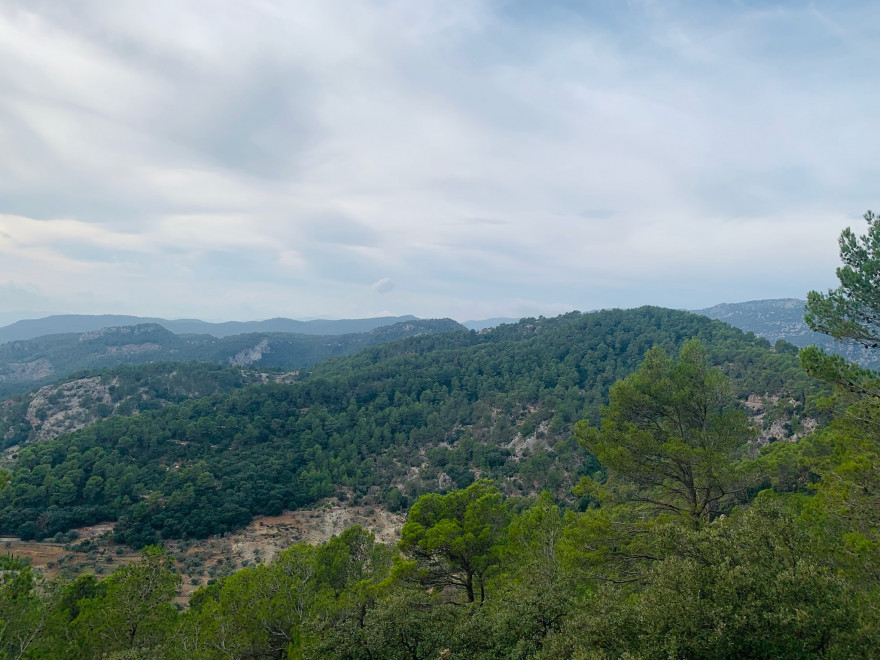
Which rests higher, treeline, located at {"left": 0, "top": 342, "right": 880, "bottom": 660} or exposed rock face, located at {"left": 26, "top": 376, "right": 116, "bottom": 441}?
treeline, located at {"left": 0, "top": 342, "right": 880, "bottom": 660}

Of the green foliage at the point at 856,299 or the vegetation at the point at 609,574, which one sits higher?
the green foliage at the point at 856,299

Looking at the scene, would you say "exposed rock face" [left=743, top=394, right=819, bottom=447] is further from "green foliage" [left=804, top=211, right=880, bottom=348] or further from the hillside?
the hillside

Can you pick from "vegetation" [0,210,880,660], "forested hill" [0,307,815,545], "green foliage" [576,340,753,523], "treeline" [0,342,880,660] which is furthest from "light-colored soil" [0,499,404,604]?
"green foliage" [576,340,753,523]

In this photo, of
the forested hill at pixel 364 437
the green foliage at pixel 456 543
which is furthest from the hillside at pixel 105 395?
the green foliage at pixel 456 543

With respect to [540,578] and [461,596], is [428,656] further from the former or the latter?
[461,596]

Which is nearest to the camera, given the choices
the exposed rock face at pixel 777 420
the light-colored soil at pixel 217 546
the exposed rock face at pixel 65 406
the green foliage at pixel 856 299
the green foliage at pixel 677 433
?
the green foliage at pixel 856 299

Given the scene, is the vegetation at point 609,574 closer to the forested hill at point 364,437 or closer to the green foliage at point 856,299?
the green foliage at point 856,299

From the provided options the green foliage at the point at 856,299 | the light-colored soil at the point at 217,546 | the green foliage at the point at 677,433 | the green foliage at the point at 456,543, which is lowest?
the light-colored soil at the point at 217,546

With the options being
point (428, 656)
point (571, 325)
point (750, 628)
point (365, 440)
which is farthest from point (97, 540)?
point (571, 325)
